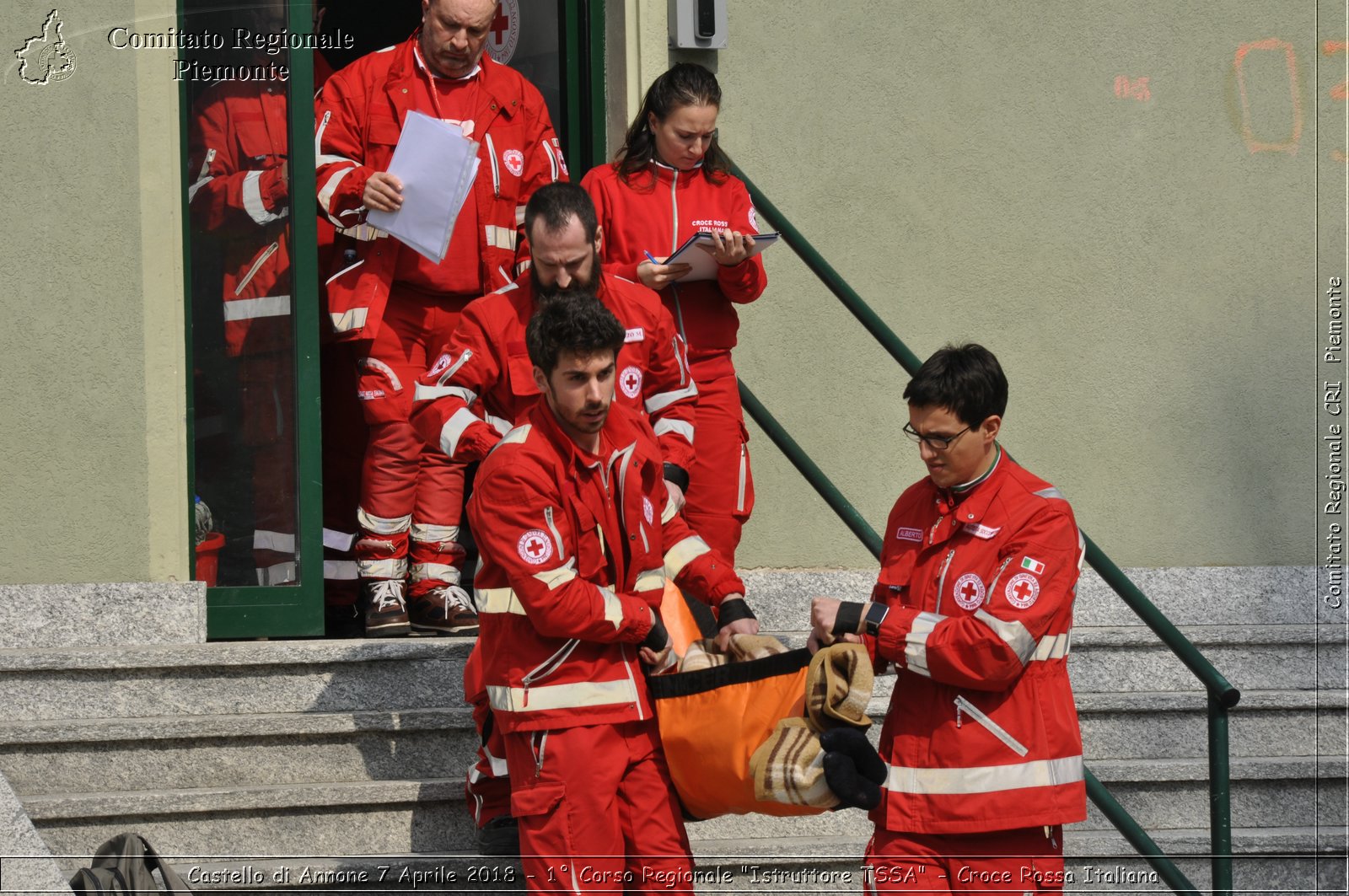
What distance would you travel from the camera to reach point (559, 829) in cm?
374


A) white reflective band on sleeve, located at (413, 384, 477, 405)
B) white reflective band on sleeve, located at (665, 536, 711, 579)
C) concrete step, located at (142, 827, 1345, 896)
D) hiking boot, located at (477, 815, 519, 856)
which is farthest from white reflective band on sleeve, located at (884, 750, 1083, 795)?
white reflective band on sleeve, located at (413, 384, 477, 405)

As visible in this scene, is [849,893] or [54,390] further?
[54,390]

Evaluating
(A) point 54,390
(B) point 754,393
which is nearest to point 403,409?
(A) point 54,390

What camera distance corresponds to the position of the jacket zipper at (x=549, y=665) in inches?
150

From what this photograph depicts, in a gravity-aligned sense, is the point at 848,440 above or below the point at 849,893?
above

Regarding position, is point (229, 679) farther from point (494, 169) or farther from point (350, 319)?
point (494, 169)

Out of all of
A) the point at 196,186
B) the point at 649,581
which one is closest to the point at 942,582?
the point at 649,581

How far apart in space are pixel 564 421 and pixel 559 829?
3.09 ft

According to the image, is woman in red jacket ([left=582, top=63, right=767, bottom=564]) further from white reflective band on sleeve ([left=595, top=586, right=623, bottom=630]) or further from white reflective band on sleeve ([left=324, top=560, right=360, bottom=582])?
white reflective band on sleeve ([left=324, top=560, right=360, bottom=582])

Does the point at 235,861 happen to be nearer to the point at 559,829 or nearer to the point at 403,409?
the point at 559,829

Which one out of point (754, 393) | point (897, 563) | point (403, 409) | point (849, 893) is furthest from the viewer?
point (754, 393)

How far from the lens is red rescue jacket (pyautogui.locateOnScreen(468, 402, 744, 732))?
3748 mm

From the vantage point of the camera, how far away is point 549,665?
3.82 m

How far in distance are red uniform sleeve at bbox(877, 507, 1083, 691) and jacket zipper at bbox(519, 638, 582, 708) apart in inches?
28.1
